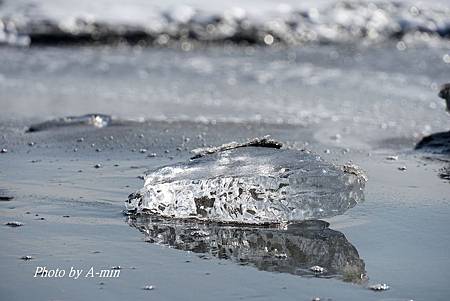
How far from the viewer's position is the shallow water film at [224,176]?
285cm

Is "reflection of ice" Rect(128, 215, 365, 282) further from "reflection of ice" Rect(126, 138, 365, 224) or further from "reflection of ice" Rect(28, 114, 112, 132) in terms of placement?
"reflection of ice" Rect(28, 114, 112, 132)

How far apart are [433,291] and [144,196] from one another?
1.35 m

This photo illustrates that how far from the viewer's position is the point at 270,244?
3.20 m

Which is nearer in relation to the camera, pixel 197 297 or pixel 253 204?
pixel 197 297

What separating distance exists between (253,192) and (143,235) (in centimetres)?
50

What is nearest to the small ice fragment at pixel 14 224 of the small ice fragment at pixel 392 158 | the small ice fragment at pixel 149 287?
the small ice fragment at pixel 149 287

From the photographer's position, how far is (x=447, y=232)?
11.2ft

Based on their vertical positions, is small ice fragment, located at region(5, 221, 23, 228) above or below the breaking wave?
below

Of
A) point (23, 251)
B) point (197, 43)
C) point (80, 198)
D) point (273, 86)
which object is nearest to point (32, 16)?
point (197, 43)

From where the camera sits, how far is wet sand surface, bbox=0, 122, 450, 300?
8.87 feet

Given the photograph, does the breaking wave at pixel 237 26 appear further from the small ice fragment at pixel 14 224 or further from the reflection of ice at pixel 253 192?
the small ice fragment at pixel 14 224

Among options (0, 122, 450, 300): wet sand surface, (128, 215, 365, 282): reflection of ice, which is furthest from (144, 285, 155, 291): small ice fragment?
(128, 215, 365, 282): reflection of ice

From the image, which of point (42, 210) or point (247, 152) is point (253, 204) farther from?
point (42, 210)

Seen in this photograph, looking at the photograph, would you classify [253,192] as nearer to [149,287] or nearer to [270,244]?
[270,244]
